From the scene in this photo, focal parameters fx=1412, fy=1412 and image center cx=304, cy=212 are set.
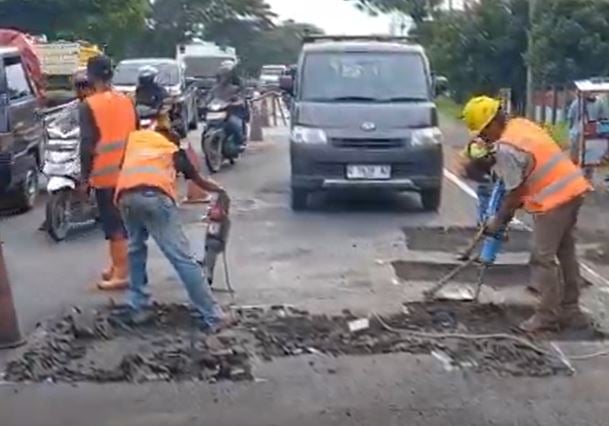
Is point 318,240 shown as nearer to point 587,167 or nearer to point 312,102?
point 312,102

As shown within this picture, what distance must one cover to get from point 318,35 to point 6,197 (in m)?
4.92

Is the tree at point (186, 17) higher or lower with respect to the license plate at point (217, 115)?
lower

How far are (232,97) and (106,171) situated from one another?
35.6 ft

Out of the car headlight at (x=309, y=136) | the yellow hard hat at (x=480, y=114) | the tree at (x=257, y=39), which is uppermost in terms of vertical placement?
the yellow hard hat at (x=480, y=114)

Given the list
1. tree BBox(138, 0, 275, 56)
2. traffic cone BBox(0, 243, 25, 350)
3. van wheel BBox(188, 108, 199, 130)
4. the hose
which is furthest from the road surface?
tree BBox(138, 0, 275, 56)

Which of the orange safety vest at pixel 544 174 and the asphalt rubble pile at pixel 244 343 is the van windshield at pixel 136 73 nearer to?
the asphalt rubble pile at pixel 244 343

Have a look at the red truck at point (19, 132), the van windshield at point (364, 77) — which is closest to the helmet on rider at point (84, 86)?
the red truck at point (19, 132)

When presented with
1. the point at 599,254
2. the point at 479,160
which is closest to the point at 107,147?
the point at 479,160

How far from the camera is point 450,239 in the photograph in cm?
1451

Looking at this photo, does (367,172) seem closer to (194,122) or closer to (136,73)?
(136,73)

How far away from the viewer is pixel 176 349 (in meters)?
9.02

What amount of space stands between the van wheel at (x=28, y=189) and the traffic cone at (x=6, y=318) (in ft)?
24.5

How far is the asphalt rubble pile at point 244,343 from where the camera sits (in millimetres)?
8617

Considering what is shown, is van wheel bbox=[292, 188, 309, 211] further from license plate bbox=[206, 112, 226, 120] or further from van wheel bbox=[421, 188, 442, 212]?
license plate bbox=[206, 112, 226, 120]
